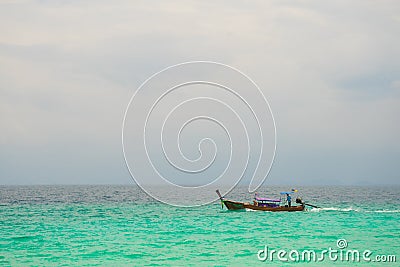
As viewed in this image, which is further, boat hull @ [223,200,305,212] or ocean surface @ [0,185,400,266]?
boat hull @ [223,200,305,212]

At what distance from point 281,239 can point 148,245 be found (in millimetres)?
7031

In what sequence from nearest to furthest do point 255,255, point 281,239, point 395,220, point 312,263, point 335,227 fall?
point 312,263 < point 255,255 < point 281,239 < point 335,227 < point 395,220

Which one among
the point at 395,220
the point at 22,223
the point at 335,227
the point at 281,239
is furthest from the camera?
the point at 395,220

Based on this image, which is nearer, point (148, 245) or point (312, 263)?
point (312, 263)

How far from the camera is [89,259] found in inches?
829

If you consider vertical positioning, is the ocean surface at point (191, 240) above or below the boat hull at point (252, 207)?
below

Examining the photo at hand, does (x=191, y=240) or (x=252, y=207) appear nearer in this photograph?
(x=191, y=240)

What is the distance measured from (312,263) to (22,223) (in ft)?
74.6

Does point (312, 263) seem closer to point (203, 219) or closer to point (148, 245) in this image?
point (148, 245)

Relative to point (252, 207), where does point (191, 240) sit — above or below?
below

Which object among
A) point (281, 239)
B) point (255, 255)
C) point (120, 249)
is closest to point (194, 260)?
point (255, 255)

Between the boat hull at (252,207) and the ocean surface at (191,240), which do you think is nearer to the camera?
the ocean surface at (191,240)

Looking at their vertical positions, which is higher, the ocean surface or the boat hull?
the boat hull

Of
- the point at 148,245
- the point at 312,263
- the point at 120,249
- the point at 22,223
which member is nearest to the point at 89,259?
the point at 120,249
